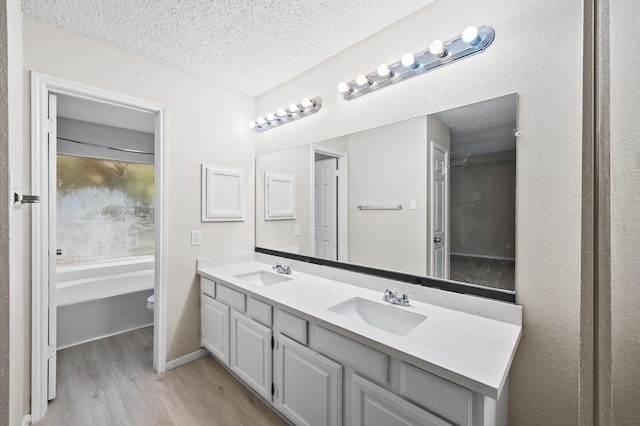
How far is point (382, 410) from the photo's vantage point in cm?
110

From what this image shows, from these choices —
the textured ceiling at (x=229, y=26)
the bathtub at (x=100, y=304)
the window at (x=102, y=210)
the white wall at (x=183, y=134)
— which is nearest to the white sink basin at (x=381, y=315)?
the white wall at (x=183, y=134)

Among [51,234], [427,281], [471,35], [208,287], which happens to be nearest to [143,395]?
[208,287]

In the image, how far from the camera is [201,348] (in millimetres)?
2395

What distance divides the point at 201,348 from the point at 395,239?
6.37 feet

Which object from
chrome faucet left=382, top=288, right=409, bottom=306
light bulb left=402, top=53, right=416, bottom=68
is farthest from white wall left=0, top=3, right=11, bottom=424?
light bulb left=402, top=53, right=416, bottom=68

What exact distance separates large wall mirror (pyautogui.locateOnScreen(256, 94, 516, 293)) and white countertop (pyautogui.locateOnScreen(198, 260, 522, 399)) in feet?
0.63

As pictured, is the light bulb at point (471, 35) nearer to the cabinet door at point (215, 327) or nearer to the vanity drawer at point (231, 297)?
the vanity drawer at point (231, 297)

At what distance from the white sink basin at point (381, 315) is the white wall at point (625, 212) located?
86 cm

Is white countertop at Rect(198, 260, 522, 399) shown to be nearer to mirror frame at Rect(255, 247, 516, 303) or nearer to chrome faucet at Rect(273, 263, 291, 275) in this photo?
mirror frame at Rect(255, 247, 516, 303)

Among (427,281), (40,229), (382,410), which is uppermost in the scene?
(40,229)

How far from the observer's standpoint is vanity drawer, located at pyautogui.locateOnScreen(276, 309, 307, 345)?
1.42 metres

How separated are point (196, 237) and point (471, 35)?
2.29 m

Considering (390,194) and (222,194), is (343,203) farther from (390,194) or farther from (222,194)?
(222,194)

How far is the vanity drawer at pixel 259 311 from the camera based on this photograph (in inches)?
65.0
